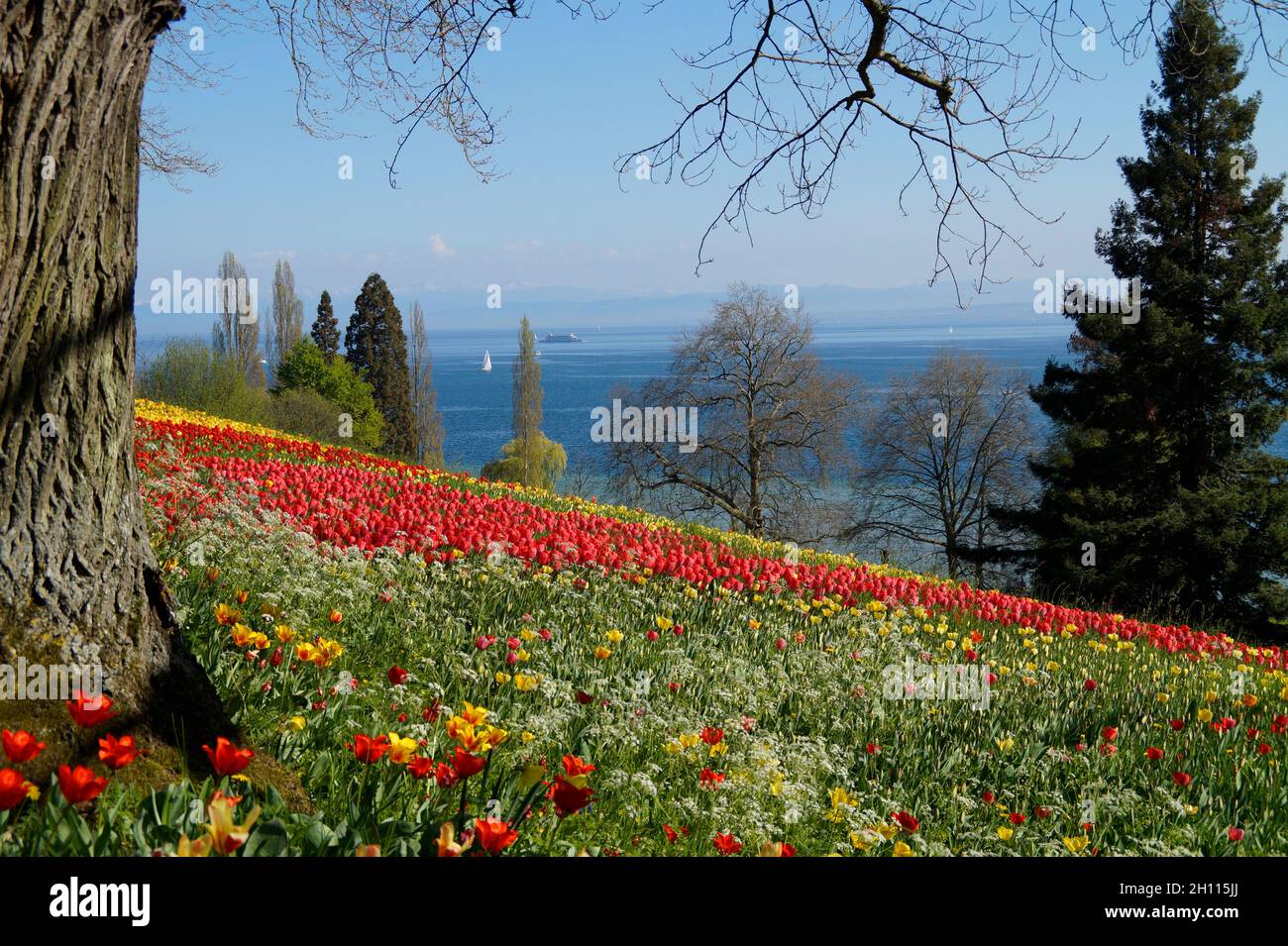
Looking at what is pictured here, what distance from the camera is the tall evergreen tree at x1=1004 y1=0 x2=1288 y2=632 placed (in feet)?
79.8

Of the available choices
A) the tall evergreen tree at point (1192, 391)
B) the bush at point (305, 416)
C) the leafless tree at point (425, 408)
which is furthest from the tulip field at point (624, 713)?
the leafless tree at point (425, 408)

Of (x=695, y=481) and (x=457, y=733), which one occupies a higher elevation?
(x=457, y=733)

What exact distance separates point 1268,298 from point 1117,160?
217 inches

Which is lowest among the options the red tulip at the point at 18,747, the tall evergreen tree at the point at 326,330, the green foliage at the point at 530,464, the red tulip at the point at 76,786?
the green foliage at the point at 530,464

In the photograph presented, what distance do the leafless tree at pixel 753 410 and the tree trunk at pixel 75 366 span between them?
32140 mm

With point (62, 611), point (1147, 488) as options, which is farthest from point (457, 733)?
point (1147, 488)

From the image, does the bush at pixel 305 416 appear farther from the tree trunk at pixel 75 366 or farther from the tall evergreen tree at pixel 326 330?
the tree trunk at pixel 75 366

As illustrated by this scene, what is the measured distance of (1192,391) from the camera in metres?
25.4

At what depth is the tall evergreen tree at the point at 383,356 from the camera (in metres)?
59.8

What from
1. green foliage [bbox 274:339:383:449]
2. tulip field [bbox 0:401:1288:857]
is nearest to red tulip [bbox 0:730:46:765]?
tulip field [bbox 0:401:1288:857]

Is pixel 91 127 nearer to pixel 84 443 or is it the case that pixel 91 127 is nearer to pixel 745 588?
pixel 84 443

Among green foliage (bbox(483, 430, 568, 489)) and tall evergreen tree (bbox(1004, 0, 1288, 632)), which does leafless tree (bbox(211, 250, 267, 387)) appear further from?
tall evergreen tree (bbox(1004, 0, 1288, 632))

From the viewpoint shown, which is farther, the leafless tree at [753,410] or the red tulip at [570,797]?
Result: the leafless tree at [753,410]
